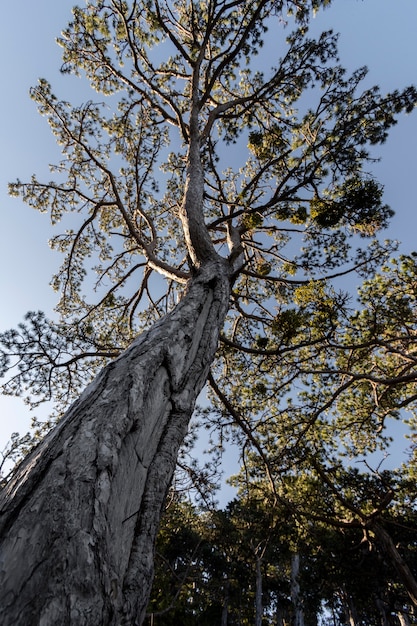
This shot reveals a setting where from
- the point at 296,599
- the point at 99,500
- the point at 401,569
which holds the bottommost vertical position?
the point at 296,599

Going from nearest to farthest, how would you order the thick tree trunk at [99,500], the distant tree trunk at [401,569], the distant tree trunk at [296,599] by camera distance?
the thick tree trunk at [99,500] → the distant tree trunk at [401,569] → the distant tree trunk at [296,599]

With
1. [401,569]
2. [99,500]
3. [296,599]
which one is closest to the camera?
[99,500]

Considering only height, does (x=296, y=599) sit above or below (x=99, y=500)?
below

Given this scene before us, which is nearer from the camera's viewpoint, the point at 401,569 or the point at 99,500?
the point at 99,500

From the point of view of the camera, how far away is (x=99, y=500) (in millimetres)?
1394

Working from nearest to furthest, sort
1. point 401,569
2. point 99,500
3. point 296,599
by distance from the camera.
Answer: point 99,500
point 401,569
point 296,599

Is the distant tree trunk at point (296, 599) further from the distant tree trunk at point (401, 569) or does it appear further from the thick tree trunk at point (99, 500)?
the thick tree trunk at point (99, 500)

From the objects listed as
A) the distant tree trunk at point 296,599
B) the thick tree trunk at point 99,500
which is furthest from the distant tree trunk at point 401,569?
the distant tree trunk at point 296,599

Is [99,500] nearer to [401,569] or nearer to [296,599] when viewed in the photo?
[401,569]

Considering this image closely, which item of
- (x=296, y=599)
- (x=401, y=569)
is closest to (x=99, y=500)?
(x=401, y=569)

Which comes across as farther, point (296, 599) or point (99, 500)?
point (296, 599)

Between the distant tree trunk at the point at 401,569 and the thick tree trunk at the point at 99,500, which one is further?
the distant tree trunk at the point at 401,569

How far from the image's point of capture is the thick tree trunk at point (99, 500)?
1079mm

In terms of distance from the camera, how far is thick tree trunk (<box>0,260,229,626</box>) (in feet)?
3.54
